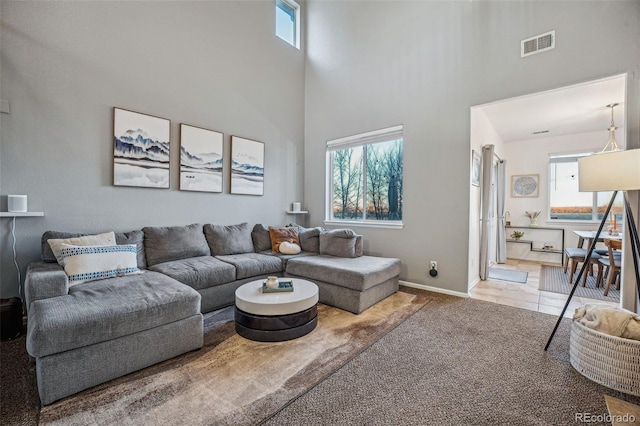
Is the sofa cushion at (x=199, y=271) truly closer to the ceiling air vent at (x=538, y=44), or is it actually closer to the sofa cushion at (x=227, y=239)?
the sofa cushion at (x=227, y=239)

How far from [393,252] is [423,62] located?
2686 mm

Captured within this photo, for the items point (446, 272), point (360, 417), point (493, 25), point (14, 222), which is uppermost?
point (493, 25)

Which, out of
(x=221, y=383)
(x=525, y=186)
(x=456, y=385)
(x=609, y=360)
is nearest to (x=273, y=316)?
(x=221, y=383)

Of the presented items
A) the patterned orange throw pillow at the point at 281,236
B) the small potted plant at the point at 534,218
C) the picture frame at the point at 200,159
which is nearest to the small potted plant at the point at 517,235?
the small potted plant at the point at 534,218

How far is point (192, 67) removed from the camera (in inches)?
146

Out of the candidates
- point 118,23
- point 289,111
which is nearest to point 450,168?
point 289,111

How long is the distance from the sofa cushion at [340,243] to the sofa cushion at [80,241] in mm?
2387

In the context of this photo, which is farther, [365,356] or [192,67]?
[192,67]

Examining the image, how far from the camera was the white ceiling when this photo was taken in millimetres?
3266

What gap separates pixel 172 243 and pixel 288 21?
455cm

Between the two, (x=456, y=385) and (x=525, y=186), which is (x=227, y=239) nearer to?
(x=456, y=385)

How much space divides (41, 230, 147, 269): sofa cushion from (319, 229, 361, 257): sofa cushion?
215 centimetres

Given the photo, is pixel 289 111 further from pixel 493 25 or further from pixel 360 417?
pixel 360 417

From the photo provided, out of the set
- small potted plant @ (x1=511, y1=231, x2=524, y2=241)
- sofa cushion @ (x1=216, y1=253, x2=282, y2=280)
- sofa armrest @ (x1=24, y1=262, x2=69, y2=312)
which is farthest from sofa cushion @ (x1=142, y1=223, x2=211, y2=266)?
small potted plant @ (x1=511, y1=231, x2=524, y2=241)
